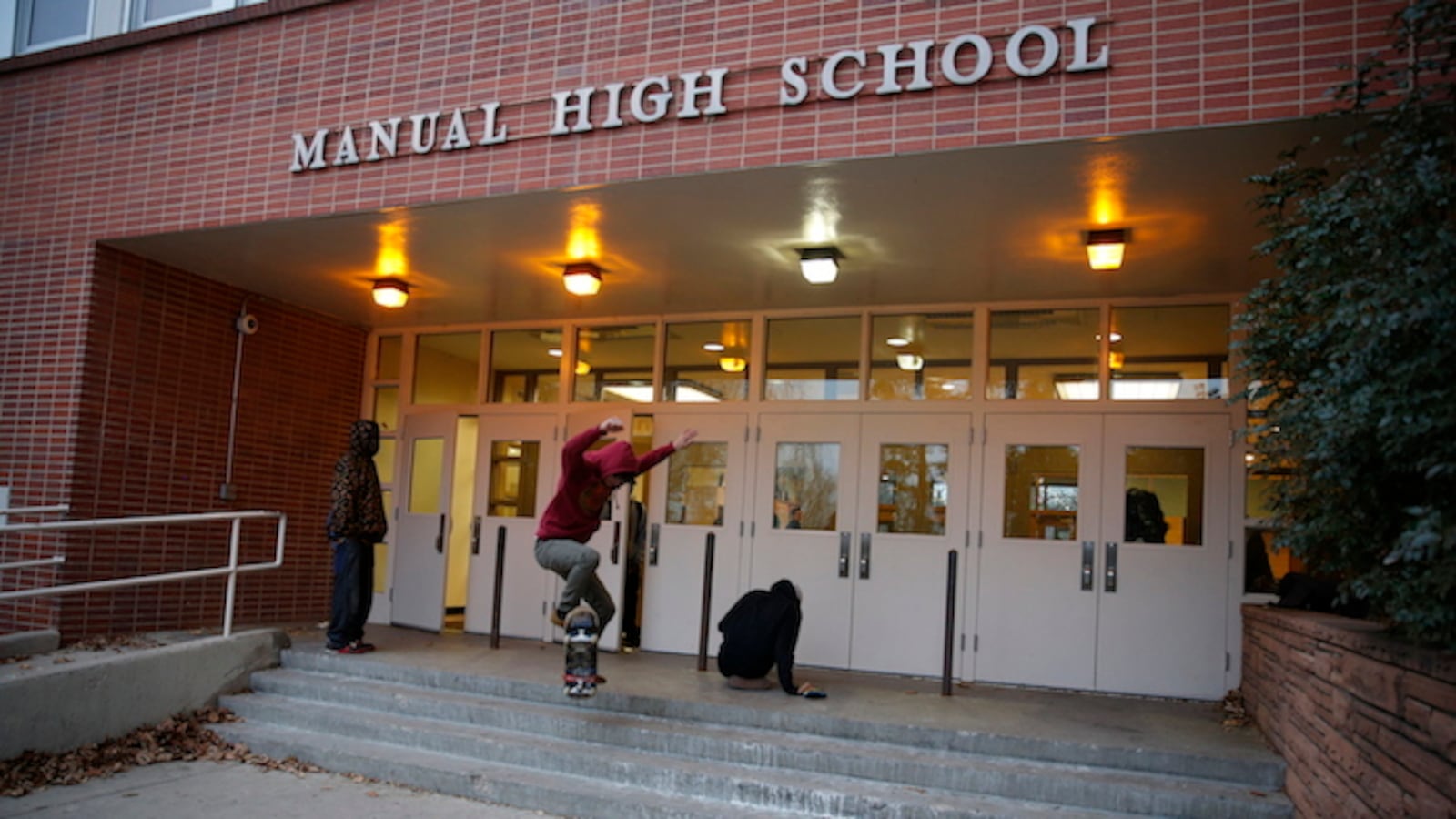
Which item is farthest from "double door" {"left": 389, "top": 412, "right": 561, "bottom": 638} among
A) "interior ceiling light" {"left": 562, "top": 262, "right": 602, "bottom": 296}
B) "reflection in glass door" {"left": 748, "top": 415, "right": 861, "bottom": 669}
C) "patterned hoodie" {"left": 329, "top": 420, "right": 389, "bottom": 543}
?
"interior ceiling light" {"left": 562, "top": 262, "right": 602, "bottom": 296}

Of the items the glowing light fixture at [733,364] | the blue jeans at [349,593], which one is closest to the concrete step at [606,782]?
the blue jeans at [349,593]

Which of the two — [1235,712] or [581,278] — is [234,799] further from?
[1235,712]

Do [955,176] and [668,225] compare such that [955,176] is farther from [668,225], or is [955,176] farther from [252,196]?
[252,196]

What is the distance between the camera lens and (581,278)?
348 inches

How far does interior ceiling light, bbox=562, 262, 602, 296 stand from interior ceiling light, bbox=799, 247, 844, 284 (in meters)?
1.77

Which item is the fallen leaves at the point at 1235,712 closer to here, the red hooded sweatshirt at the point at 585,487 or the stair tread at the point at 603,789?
the stair tread at the point at 603,789

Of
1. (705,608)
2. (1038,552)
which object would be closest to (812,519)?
(705,608)

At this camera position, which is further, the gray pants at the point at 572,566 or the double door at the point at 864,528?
the double door at the point at 864,528

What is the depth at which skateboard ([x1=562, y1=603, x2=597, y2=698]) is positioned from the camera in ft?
22.1

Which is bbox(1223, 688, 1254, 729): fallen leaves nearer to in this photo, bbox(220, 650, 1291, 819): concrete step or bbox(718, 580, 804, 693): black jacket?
bbox(220, 650, 1291, 819): concrete step

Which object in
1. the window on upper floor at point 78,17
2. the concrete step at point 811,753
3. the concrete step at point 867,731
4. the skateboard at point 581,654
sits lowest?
the concrete step at point 811,753

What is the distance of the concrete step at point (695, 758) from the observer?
5.97 m

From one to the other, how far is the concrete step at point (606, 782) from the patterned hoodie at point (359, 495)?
1837 mm

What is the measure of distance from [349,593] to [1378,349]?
24.3ft
